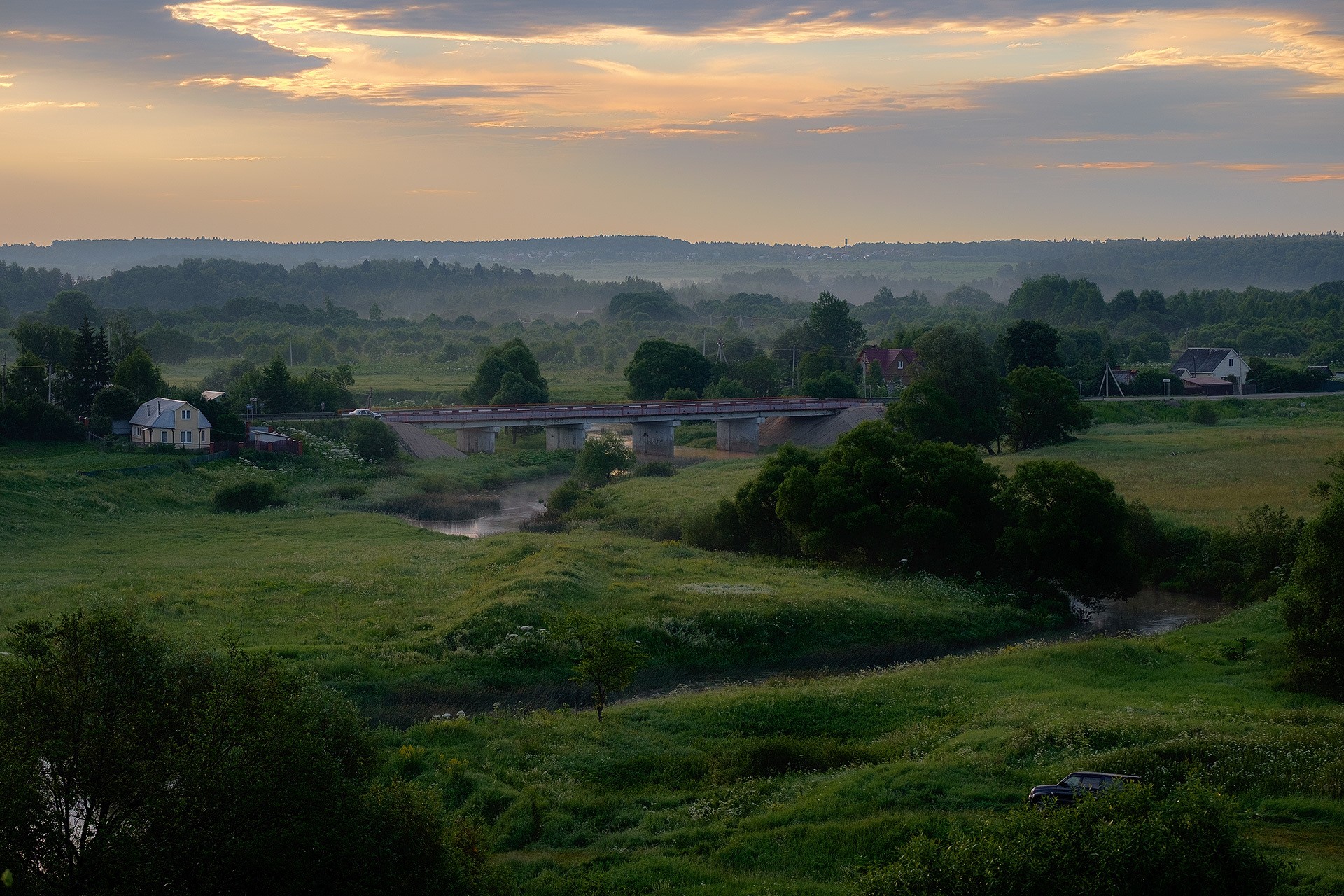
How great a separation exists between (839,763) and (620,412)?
73.5 meters

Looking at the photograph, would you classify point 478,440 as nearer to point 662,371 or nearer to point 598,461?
point 598,461

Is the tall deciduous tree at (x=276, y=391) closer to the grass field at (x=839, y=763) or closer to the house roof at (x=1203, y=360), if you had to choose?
the grass field at (x=839, y=763)

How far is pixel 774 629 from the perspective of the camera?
140ft

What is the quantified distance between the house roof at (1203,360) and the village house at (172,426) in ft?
331

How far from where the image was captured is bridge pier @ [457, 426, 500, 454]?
96.2m

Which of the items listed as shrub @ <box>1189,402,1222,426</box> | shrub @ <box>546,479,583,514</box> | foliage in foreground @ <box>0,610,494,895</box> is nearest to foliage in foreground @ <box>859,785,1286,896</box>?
foliage in foreground @ <box>0,610,494,895</box>

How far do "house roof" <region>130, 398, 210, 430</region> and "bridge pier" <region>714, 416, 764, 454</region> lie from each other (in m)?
44.6

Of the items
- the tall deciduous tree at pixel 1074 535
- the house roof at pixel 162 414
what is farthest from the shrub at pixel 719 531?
the house roof at pixel 162 414

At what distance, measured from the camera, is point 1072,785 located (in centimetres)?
2219

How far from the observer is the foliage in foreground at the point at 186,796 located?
16.6 m

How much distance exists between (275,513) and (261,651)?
112 ft

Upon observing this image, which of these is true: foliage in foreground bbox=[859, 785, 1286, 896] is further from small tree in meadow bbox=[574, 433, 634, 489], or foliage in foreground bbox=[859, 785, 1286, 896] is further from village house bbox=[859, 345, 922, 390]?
village house bbox=[859, 345, 922, 390]

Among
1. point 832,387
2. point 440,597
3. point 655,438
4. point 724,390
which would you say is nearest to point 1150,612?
point 440,597

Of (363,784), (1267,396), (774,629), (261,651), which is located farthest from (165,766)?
(1267,396)
